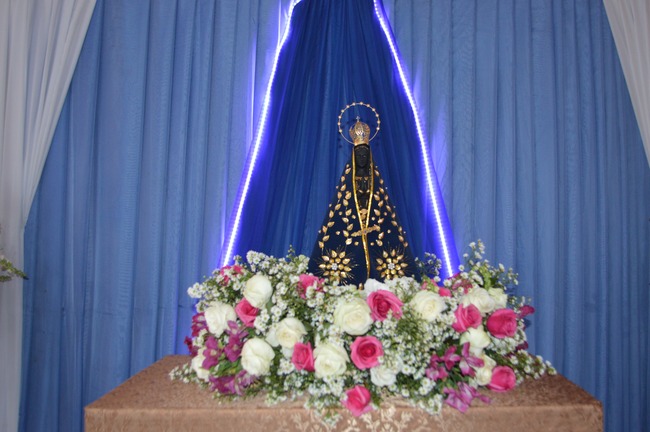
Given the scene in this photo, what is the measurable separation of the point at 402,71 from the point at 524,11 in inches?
33.0

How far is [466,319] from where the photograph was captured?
1.18m

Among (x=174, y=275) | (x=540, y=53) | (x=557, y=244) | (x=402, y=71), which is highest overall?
(x=540, y=53)

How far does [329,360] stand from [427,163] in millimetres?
1680

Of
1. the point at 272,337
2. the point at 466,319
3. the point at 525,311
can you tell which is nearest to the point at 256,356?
the point at 272,337

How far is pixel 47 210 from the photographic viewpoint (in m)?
2.56

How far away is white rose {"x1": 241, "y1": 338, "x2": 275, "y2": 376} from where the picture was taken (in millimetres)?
1117

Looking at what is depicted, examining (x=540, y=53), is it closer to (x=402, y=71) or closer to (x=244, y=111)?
(x=402, y=71)

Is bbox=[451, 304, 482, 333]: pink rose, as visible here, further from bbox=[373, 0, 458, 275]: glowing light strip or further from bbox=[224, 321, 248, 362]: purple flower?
bbox=[373, 0, 458, 275]: glowing light strip

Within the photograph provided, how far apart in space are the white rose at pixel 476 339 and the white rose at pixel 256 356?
511mm

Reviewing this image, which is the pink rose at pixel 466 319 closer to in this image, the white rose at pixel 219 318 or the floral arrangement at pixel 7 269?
the white rose at pixel 219 318

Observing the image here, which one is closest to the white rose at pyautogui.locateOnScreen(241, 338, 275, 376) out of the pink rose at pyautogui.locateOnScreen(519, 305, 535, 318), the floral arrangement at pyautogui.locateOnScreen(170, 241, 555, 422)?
the floral arrangement at pyautogui.locateOnScreen(170, 241, 555, 422)

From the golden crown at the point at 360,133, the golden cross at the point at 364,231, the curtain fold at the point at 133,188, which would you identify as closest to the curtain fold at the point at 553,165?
the golden crown at the point at 360,133

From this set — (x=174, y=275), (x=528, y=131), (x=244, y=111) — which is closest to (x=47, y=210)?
(x=174, y=275)

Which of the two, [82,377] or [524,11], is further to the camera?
[524,11]
